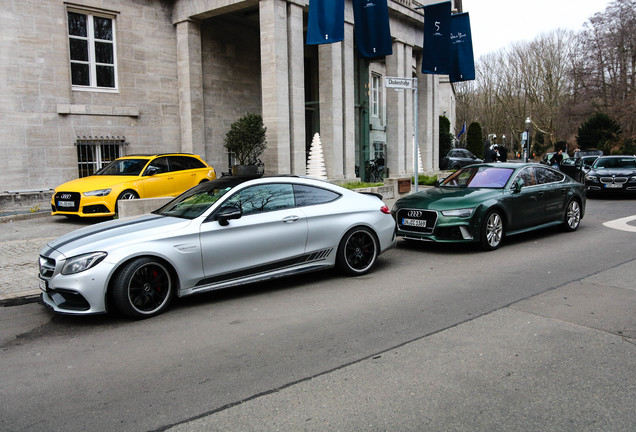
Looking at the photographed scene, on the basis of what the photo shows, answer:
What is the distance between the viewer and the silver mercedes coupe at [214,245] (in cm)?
553

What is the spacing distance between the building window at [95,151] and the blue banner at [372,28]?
9147 millimetres

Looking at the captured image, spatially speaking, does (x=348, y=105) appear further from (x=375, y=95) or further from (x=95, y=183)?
(x=375, y=95)

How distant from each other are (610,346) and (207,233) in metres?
4.36

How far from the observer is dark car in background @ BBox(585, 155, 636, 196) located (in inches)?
682

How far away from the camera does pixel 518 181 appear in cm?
988

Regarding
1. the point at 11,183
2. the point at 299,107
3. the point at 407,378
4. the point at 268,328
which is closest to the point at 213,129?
the point at 299,107

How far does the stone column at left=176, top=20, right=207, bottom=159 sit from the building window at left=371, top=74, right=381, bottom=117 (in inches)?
498

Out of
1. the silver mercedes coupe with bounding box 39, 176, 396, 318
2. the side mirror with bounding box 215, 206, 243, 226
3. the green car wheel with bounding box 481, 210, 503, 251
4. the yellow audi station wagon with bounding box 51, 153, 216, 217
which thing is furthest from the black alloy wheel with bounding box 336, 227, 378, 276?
the yellow audi station wagon with bounding box 51, 153, 216, 217

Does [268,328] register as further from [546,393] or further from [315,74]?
[315,74]

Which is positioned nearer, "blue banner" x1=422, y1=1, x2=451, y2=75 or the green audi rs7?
the green audi rs7

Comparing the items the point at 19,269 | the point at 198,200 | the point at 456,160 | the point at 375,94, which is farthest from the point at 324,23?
the point at 456,160

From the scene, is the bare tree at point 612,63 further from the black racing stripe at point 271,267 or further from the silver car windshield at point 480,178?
the black racing stripe at point 271,267

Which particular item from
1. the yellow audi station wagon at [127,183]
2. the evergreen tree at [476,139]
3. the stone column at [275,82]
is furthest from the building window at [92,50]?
the evergreen tree at [476,139]

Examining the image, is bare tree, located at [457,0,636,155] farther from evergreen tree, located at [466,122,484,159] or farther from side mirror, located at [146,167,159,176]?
side mirror, located at [146,167,159,176]
